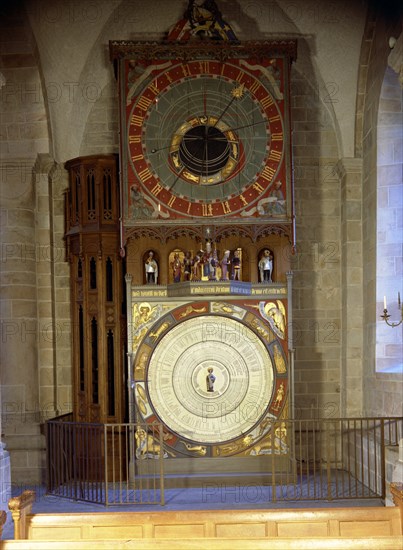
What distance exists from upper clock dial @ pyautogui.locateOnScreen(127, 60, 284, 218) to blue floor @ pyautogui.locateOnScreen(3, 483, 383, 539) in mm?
3425

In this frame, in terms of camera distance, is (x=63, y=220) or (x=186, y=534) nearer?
(x=186, y=534)

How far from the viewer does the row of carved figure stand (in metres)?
9.42

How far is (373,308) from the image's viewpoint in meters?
9.70

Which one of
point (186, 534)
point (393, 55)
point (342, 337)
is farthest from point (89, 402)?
point (393, 55)

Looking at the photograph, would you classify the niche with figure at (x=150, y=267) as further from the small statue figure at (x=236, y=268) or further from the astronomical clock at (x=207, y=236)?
the small statue figure at (x=236, y=268)

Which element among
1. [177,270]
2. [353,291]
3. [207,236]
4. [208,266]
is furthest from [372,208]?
[177,270]

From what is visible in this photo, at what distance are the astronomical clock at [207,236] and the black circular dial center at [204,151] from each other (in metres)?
0.01

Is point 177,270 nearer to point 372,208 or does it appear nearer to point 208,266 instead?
point 208,266

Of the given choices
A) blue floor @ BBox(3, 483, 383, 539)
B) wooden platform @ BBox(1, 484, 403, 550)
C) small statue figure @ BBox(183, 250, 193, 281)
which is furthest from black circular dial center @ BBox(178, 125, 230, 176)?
wooden platform @ BBox(1, 484, 403, 550)

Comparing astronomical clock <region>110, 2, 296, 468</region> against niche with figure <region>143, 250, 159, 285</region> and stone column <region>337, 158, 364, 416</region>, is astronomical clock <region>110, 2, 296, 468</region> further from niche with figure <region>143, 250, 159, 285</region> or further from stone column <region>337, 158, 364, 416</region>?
stone column <region>337, 158, 364, 416</region>

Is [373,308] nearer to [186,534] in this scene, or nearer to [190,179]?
[190,179]

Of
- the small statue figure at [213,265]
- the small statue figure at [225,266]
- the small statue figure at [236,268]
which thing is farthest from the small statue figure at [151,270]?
the small statue figure at [236,268]

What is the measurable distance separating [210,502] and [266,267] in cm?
300

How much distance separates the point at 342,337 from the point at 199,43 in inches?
177
